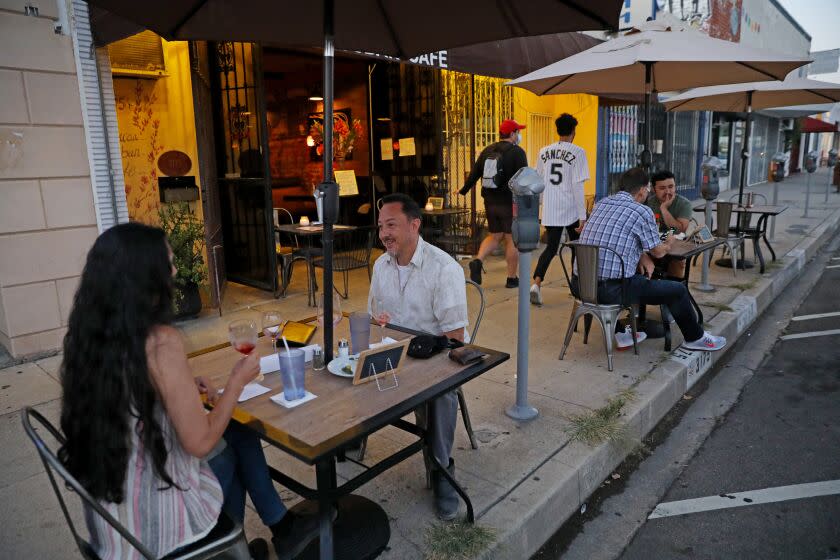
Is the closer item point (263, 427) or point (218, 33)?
point (263, 427)

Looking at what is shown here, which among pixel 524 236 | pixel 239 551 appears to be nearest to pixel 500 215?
pixel 524 236

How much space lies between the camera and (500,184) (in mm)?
6988

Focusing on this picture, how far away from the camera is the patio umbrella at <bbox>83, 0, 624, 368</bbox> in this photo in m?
2.34

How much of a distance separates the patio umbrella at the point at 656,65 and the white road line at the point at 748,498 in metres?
3.15

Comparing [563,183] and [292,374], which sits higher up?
[563,183]

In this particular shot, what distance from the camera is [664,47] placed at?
4.70 m

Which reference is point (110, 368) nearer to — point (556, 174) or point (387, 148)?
point (556, 174)

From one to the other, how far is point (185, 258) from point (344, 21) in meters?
3.36

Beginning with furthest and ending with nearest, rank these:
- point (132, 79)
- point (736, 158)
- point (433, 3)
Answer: point (736, 158) → point (132, 79) → point (433, 3)

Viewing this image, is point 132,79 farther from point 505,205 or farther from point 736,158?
point 736,158

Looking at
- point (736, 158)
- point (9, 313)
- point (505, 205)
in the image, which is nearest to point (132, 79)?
point (9, 313)

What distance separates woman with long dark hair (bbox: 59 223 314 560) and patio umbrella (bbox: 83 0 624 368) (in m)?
0.75

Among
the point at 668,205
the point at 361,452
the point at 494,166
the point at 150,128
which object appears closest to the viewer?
the point at 361,452

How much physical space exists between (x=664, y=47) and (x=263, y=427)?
4.53 metres
